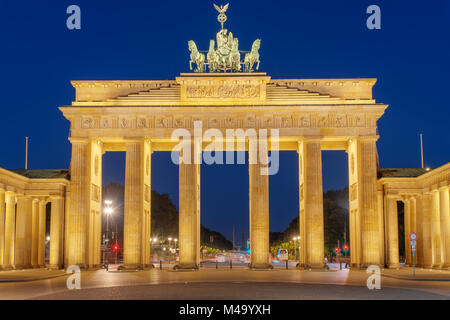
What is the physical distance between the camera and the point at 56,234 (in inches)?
2263

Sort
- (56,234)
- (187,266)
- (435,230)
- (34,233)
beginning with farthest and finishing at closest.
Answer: (34,233) < (56,234) < (187,266) < (435,230)

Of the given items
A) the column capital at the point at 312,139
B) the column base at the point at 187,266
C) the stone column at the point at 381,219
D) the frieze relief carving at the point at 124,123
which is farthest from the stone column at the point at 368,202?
the frieze relief carving at the point at 124,123

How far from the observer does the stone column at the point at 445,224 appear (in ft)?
169

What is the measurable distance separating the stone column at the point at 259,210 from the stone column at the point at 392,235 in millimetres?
12039

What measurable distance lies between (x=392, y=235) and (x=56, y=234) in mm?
32992

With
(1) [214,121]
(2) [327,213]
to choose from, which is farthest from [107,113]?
(2) [327,213]

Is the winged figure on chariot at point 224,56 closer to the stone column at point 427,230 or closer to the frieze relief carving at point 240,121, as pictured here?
the frieze relief carving at point 240,121

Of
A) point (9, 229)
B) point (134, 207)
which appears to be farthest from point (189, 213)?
point (9, 229)

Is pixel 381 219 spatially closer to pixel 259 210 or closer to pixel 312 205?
pixel 312 205

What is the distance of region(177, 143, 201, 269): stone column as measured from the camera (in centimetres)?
5631

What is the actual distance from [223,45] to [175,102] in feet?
25.7

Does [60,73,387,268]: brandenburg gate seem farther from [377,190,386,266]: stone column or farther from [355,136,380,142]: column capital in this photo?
[377,190,386,266]: stone column

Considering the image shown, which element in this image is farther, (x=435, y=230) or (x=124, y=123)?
(x=124, y=123)
